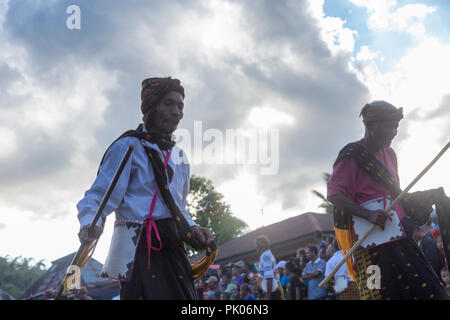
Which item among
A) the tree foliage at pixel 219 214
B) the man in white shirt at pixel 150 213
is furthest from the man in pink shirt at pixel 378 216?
the tree foliage at pixel 219 214

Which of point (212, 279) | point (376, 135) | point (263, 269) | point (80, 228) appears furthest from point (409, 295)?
point (212, 279)

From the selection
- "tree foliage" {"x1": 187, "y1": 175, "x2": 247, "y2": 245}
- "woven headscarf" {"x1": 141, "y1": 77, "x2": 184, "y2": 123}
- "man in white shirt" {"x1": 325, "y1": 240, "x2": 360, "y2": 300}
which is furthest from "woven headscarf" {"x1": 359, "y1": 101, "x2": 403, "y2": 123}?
"tree foliage" {"x1": 187, "y1": 175, "x2": 247, "y2": 245}

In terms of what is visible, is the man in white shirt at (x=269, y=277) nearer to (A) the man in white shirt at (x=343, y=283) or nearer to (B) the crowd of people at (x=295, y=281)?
(B) the crowd of people at (x=295, y=281)

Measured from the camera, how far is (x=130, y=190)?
8.73 ft

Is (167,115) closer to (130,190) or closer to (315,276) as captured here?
(130,190)

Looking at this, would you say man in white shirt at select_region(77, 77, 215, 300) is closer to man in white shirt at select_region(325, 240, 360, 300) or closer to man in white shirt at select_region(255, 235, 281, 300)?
man in white shirt at select_region(325, 240, 360, 300)

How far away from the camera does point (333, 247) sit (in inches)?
367

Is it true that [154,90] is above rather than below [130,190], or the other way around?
above

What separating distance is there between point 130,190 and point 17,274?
4678 inches

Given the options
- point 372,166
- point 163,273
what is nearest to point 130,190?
point 163,273

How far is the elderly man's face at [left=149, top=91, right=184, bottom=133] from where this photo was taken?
2916mm

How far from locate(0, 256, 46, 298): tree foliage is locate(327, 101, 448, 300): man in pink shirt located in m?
107

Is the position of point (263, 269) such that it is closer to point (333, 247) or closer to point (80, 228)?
point (333, 247)

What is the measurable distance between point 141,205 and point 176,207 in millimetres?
219
